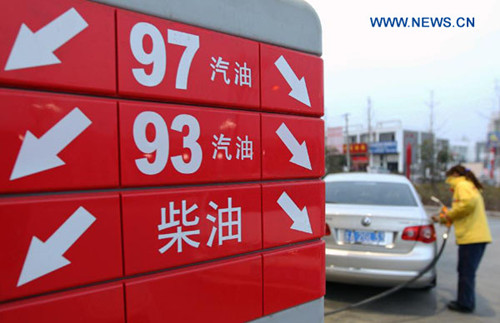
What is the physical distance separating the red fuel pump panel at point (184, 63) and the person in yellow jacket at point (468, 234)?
10.7 feet

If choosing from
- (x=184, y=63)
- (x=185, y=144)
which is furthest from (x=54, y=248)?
(x=184, y=63)

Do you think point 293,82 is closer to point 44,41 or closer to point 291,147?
point 291,147

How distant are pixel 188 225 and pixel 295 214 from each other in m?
0.63

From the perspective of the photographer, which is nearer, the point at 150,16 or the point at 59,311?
the point at 59,311

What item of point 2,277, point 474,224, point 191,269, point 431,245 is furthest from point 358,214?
point 2,277

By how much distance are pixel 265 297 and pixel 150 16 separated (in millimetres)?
1380

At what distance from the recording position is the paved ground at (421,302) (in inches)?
153

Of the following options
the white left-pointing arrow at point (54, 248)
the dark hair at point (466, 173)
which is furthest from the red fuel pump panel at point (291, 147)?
the dark hair at point (466, 173)

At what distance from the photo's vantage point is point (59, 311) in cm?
124

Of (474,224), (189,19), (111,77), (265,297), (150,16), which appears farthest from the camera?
(474,224)

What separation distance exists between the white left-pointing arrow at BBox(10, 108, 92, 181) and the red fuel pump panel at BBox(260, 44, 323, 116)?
0.86 metres

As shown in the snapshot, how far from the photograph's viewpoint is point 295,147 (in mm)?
1902

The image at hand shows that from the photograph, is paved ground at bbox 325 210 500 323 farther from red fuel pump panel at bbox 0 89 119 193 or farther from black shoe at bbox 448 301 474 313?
red fuel pump panel at bbox 0 89 119 193

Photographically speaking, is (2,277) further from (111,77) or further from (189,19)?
(189,19)
